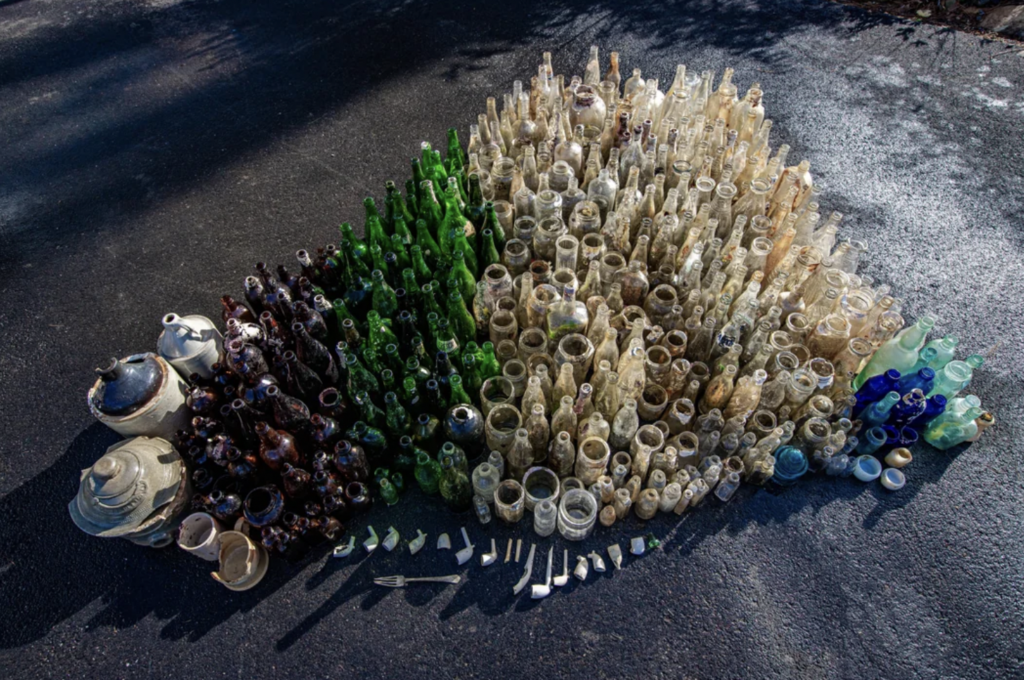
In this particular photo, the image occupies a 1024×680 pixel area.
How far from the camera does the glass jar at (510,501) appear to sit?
3275 millimetres

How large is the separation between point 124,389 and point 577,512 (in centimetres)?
290

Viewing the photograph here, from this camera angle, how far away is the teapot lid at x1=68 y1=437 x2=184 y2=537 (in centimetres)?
310

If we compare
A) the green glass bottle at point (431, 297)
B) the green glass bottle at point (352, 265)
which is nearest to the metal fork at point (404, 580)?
the green glass bottle at point (431, 297)

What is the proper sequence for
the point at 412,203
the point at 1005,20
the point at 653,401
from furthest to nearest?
the point at 1005,20
the point at 412,203
the point at 653,401

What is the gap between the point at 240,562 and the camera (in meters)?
3.30

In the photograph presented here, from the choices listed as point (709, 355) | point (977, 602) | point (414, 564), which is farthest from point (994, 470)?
point (414, 564)

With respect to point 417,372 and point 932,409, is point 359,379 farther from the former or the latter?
point 932,409

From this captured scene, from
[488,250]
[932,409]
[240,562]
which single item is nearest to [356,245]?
[488,250]

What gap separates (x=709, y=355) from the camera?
3.69 metres

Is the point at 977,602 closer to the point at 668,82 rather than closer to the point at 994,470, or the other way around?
the point at 994,470

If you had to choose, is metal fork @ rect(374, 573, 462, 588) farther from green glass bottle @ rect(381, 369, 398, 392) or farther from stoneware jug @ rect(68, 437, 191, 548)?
stoneware jug @ rect(68, 437, 191, 548)

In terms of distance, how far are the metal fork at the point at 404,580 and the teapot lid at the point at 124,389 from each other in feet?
6.07

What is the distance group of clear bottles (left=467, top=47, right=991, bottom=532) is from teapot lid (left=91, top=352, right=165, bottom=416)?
217cm

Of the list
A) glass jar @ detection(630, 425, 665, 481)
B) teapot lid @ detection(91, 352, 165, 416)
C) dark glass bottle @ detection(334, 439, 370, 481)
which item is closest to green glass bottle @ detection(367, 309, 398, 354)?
dark glass bottle @ detection(334, 439, 370, 481)
